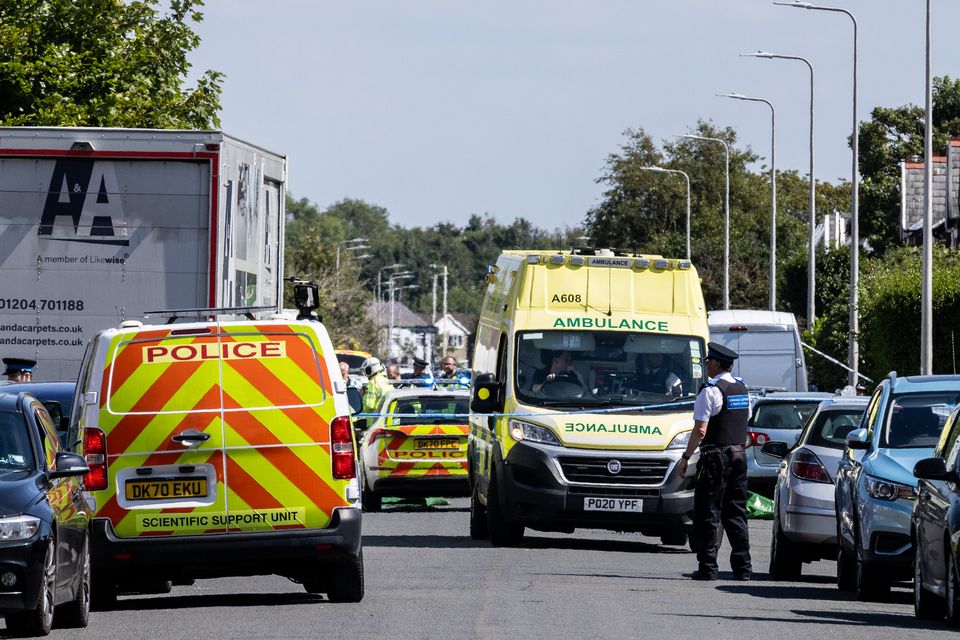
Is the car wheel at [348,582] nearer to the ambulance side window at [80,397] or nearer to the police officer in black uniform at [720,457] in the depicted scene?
the ambulance side window at [80,397]

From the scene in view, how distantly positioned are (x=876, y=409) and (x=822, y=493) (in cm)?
148

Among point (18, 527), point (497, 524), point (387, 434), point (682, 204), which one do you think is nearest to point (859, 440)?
point (497, 524)

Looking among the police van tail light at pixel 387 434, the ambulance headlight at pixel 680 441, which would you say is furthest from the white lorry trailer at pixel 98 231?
the police van tail light at pixel 387 434

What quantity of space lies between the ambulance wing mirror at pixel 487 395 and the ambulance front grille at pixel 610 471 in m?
0.95

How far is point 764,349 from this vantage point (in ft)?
127

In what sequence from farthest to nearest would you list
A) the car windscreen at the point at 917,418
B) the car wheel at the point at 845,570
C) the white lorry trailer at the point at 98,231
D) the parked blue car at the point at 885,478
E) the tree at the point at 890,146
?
1. the tree at the point at 890,146
2. the white lorry trailer at the point at 98,231
3. the car wheel at the point at 845,570
4. the car windscreen at the point at 917,418
5. the parked blue car at the point at 885,478

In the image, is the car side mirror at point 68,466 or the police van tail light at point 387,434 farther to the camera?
the police van tail light at point 387,434

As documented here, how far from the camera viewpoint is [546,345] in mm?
19312

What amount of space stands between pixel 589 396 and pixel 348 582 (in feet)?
19.5

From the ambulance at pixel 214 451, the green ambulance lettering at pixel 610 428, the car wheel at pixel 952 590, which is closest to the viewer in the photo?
the car wheel at pixel 952 590

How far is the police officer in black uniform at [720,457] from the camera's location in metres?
16.3

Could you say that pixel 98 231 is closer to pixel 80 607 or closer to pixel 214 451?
pixel 214 451

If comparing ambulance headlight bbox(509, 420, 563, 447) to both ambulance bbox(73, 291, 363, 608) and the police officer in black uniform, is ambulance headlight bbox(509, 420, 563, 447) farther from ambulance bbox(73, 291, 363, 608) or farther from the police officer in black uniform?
ambulance bbox(73, 291, 363, 608)

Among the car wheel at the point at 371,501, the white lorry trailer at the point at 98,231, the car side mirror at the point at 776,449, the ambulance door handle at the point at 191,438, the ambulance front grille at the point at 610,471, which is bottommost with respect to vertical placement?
the car wheel at the point at 371,501
